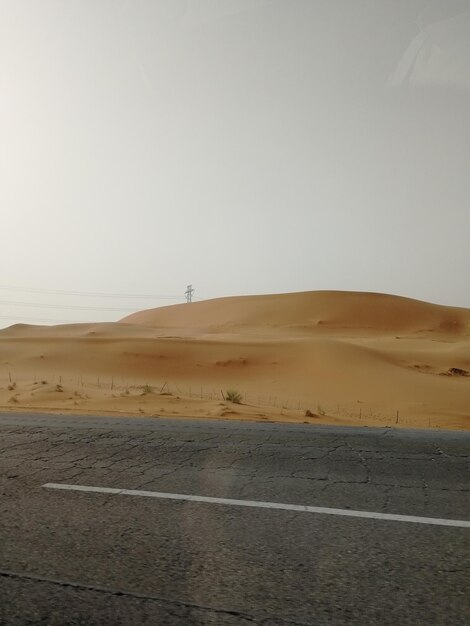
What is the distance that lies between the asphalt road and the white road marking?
98 mm

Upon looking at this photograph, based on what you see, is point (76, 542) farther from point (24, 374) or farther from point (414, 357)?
point (414, 357)

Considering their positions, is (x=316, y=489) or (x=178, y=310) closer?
(x=316, y=489)

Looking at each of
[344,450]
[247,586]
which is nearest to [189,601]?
[247,586]

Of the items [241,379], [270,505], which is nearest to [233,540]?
[270,505]

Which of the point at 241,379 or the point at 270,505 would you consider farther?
the point at 241,379

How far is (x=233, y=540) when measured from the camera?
431cm

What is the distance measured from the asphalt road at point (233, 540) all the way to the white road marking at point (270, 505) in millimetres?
98

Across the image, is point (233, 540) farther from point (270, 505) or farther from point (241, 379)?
point (241, 379)

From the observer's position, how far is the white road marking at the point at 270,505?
4730 millimetres

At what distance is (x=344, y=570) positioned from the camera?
3742 millimetres

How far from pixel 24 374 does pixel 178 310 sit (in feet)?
221

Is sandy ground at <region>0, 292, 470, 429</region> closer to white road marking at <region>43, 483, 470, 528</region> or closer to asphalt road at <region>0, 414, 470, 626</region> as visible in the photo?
asphalt road at <region>0, 414, 470, 626</region>

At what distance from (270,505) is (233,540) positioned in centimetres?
97

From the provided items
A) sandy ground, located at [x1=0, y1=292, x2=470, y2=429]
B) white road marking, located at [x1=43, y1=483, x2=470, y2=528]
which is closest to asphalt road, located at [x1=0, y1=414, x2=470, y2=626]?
white road marking, located at [x1=43, y1=483, x2=470, y2=528]
